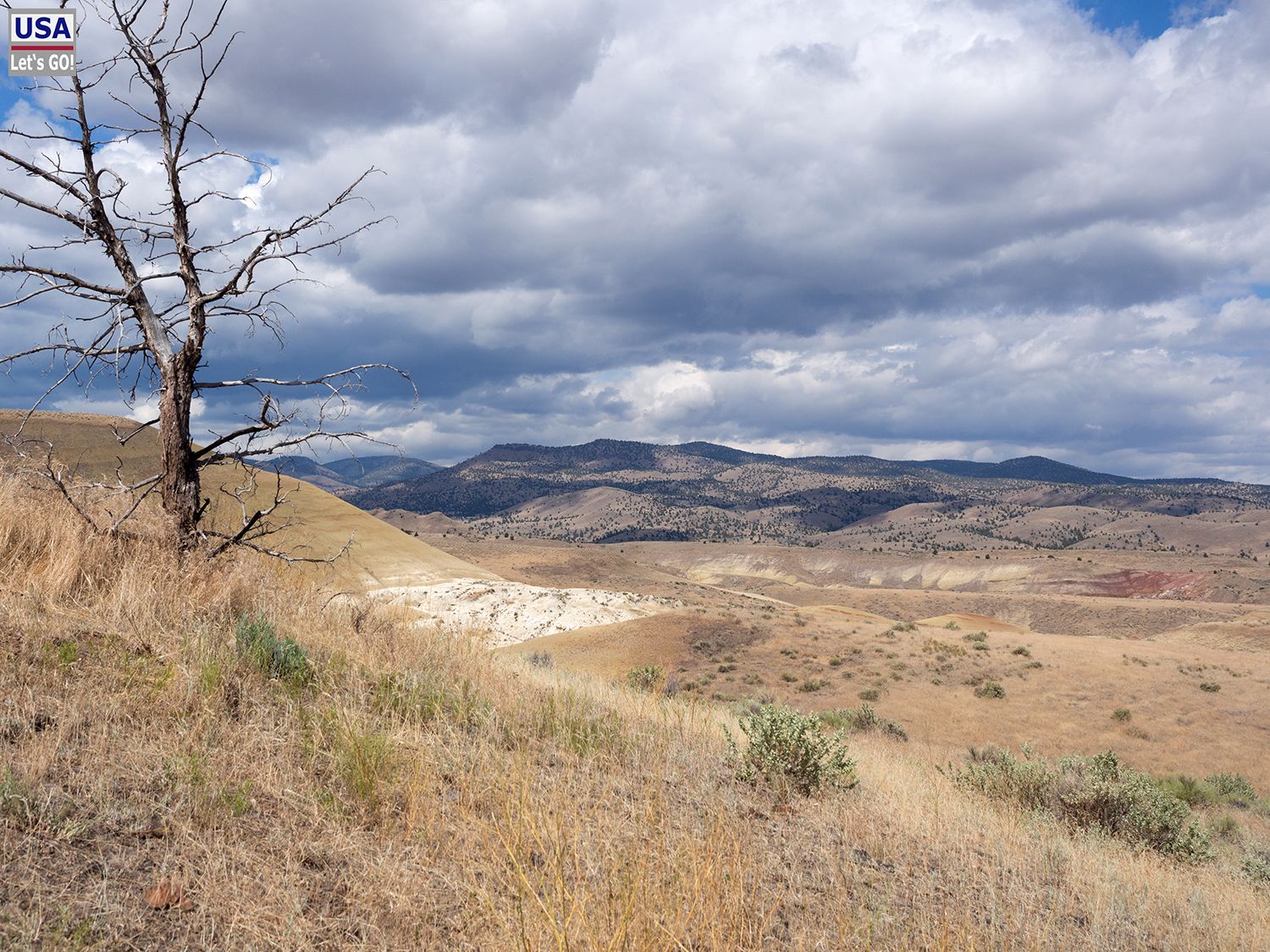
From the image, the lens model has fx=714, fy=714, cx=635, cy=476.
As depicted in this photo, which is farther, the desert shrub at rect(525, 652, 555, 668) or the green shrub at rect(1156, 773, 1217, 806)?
the desert shrub at rect(525, 652, 555, 668)

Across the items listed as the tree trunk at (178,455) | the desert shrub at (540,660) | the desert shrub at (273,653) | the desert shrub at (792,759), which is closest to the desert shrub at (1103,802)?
the desert shrub at (792,759)

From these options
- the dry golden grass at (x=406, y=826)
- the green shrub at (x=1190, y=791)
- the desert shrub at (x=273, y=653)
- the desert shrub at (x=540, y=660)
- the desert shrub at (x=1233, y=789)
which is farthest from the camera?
the desert shrub at (x=540, y=660)

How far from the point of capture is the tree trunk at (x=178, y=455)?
7617mm

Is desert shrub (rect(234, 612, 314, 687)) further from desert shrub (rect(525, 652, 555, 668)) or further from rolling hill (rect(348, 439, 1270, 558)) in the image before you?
rolling hill (rect(348, 439, 1270, 558))

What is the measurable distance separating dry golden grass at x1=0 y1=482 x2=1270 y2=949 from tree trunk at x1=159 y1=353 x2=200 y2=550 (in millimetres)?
503

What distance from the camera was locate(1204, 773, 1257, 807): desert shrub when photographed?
16312 millimetres

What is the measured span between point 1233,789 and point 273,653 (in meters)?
21.4

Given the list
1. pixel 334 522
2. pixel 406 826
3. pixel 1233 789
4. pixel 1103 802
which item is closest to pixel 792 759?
pixel 406 826

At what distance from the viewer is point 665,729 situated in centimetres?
752

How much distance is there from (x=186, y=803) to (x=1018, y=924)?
16.4ft

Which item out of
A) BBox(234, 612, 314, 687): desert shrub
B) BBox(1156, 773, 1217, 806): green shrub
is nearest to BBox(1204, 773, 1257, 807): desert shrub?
BBox(1156, 773, 1217, 806): green shrub

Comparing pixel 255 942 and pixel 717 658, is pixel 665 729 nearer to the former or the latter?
pixel 255 942

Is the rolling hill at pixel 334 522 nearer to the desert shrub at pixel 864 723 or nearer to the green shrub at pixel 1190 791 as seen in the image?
the desert shrub at pixel 864 723

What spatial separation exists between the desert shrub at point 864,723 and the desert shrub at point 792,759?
13056 millimetres
